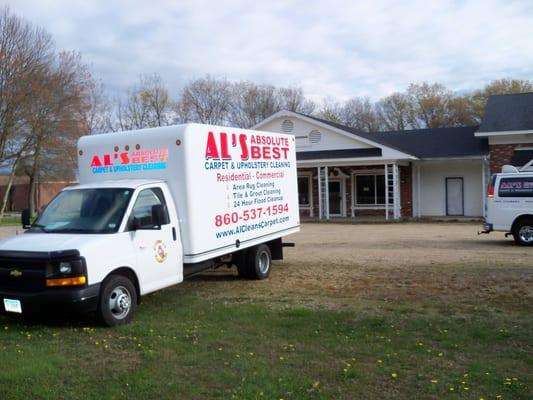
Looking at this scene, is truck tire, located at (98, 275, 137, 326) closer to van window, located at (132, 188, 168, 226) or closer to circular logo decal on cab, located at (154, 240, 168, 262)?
circular logo decal on cab, located at (154, 240, 168, 262)

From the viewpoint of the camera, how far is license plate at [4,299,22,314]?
695cm

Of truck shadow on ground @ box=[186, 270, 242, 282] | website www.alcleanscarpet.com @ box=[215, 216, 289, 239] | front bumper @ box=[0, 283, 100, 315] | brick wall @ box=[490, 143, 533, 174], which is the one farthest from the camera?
brick wall @ box=[490, 143, 533, 174]

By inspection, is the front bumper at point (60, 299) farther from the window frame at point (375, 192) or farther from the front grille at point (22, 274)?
the window frame at point (375, 192)

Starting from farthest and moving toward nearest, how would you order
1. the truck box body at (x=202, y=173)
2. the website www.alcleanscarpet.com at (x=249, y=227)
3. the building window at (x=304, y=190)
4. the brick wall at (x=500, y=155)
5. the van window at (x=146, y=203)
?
the building window at (x=304, y=190)
the brick wall at (x=500, y=155)
the website www.alcleanscarpet.com at (x=249, y=227)
the truck box body at (x=202, y=173)
the van window at (x=146, y=203)

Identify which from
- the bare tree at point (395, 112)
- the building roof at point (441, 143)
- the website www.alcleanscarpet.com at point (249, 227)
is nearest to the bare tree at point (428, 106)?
the bare tree at point (395, 112)

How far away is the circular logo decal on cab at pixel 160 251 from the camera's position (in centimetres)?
796

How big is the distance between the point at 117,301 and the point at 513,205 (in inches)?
471

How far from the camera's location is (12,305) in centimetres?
699

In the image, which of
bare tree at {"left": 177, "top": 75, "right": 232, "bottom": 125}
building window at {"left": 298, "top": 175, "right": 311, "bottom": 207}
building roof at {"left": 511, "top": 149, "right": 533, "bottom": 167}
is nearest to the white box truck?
building roof at {"left": 511, "top": 149, "right": 533, "bottom": 167}

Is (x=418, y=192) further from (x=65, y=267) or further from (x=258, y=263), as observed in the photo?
(x=65, y=267)

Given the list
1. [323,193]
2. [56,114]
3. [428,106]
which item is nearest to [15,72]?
[56,114]

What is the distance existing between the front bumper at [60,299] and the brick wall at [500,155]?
75.3 feet

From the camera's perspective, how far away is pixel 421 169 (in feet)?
94.9

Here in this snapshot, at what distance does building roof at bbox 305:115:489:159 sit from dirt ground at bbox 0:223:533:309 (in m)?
10.9
